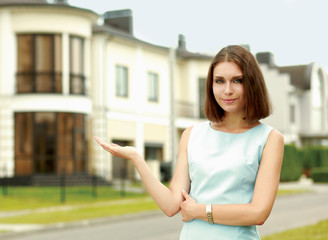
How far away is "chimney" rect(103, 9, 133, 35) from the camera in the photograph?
3919 centimetres

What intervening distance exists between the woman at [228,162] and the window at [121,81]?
32.3 metres

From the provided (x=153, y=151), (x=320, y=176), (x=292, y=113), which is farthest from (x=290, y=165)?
(x=292, y=113)

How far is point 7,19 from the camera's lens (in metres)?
30.5

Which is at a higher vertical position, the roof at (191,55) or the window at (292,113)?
the roof at (191,55)

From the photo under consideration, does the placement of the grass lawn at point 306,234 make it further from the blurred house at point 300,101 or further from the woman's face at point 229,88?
the blurred house at point 300,101

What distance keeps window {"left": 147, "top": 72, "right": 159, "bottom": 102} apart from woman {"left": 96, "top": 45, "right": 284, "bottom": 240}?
34.9 meters

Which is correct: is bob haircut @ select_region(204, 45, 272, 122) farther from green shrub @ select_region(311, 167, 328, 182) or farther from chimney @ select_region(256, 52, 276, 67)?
chimney @ select_region(256, 52, 276, 67)

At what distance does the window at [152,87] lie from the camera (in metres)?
38.1

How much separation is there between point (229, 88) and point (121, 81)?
33.0 meters

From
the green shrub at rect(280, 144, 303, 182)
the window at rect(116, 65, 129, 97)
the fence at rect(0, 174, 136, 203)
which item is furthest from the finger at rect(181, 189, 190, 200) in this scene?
the green shrub at rect(280, 144, 303, 182)

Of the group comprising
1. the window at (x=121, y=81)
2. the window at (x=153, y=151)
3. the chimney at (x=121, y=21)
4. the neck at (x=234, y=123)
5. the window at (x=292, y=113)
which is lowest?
the window at (x=153, y=151)

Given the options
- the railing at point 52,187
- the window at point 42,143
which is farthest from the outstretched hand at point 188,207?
the window at point 42,143

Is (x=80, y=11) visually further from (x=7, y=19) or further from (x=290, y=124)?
(x=290, y=124)

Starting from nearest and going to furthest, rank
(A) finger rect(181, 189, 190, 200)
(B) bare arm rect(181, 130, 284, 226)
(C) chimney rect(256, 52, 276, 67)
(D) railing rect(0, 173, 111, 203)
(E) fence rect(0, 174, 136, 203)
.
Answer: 1. (B) bare arm rect(181, 130, 284, 226)
2. (A) finger rect(181, 189, 190, 200)
3. (E) fence rect(0, 174, 136, 203)
4. (D) railing rect(0, 173, 111, 203)
5. (C) chimney rect(256, 52, 276, 67)
